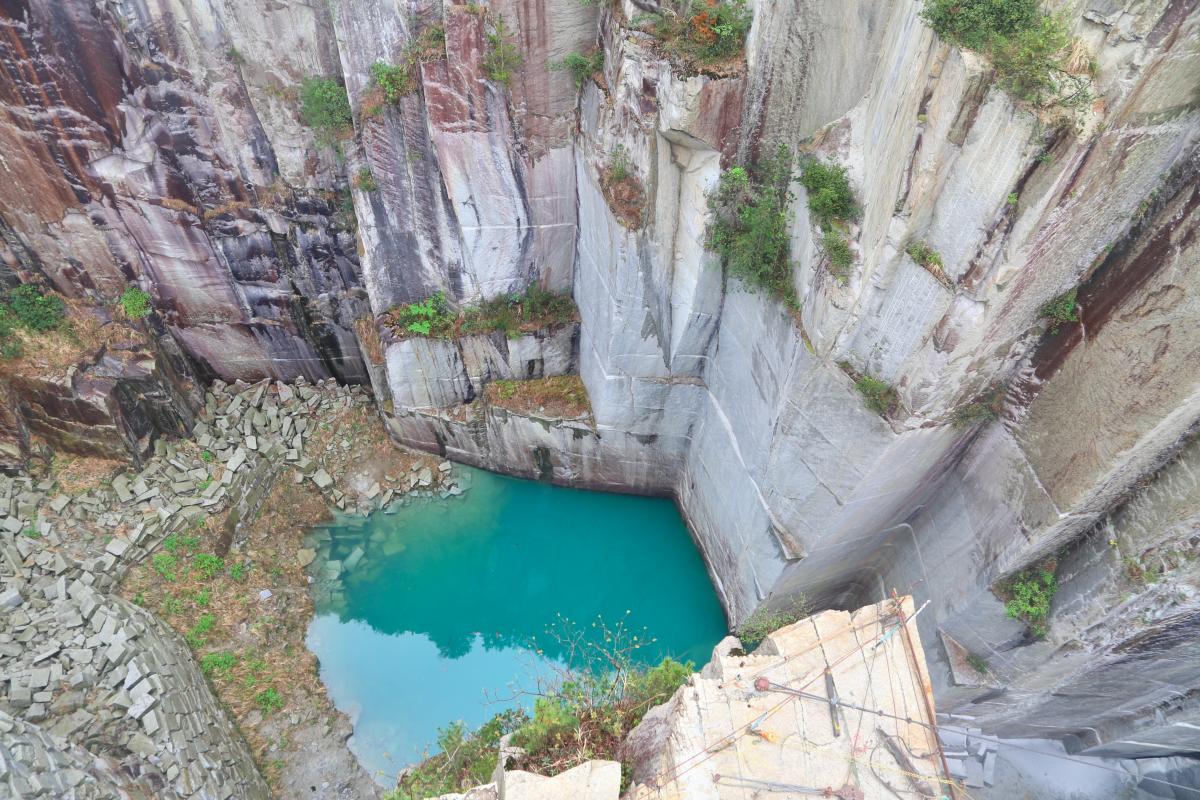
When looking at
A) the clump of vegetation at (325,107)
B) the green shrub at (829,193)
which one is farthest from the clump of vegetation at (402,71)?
the green shrub at (829,193)

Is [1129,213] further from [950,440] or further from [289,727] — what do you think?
[289,727]

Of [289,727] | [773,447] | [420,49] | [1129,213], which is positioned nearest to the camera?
[1129,213]

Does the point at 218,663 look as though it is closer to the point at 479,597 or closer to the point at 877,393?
the point at 479,597

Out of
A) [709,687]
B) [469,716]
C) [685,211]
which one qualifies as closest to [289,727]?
[469,716]

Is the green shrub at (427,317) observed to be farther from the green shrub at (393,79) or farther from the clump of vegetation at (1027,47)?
the clump of vegetation at (1027,47)

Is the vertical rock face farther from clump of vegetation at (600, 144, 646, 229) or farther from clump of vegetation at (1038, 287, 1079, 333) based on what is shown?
clump of vegetation at (1038, 287, 1079, 333)
